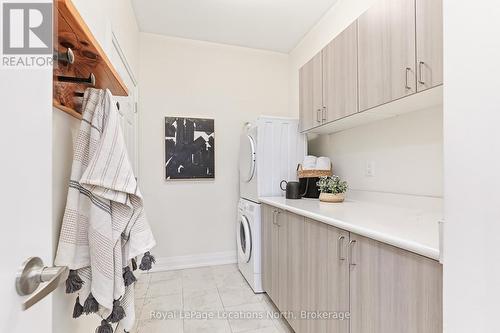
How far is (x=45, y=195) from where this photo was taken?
0.55 metres

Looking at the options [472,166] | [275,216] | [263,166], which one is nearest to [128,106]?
[263,166]

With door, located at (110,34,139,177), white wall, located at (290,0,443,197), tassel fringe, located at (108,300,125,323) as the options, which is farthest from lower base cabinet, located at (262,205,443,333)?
door, located at (110,34,139,177)

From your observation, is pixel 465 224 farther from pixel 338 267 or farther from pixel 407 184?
pixel 407 184

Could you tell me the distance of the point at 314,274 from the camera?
56.3 inches

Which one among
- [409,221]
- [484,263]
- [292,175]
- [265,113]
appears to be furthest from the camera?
[265,113]

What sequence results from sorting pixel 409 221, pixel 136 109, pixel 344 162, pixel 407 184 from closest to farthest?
pixel 409 221 < pixel 407 184 < pixel 344 162 < pixel 136 109

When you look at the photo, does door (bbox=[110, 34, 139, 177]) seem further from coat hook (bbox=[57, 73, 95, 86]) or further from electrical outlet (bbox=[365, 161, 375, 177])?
electrical outlet (bbox=[365, 161, 375, 177])

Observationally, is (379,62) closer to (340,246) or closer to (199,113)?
(340,246)

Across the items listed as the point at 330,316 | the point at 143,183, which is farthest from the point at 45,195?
the point at 143,183

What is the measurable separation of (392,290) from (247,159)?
184 cm

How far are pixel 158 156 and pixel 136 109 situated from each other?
1.83 feet

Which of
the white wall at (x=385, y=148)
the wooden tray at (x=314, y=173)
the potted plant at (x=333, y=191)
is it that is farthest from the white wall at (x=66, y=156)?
the white wall at (x=385, y=148)

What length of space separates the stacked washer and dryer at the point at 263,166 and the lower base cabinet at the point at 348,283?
383 millimetres

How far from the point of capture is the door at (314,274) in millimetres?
1328
